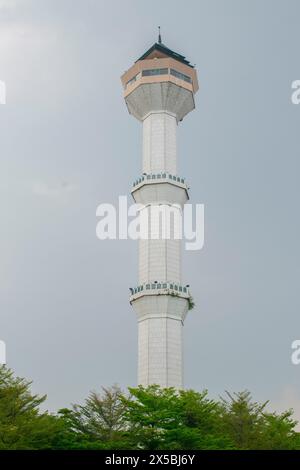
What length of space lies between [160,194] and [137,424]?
93.5 ft

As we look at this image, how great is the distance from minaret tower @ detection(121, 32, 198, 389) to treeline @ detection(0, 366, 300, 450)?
12609 mm

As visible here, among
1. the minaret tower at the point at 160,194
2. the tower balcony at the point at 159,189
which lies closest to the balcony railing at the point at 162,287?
the minaret tower at the point at 160,194

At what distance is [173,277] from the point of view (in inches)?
2579

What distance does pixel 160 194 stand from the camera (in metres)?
67.5

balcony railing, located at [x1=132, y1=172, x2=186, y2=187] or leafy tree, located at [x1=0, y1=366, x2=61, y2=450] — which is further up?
balcony railing, located at [x1=132, y1=172, x2=186, y2=187]

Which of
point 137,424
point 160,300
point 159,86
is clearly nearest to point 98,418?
point 137,424

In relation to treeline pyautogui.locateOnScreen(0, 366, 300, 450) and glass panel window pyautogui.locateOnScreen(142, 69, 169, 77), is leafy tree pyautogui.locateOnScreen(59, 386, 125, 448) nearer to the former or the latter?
treeline pyautogui.locateOnScreen(0, 366, 300, 450)

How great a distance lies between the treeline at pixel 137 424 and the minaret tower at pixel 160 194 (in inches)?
496

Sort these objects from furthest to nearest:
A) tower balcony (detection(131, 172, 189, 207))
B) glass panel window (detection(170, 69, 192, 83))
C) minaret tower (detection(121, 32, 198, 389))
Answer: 1. glass panel window (detection(170, 69, 192, 83))
2. tower balcony (detection(131, 172, 189, 207))
3. minaret tower (detection(121, 32, 198, 389))

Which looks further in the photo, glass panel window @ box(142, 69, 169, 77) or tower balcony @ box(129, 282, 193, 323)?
glass panel window @ box(142, 69, 169, 77)

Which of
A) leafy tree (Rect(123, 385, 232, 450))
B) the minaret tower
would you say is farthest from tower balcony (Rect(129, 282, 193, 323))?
leafy tree (Rect(123, 385, 232, 450))

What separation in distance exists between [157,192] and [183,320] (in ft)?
44.3

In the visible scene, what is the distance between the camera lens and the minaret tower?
62.8 metres
